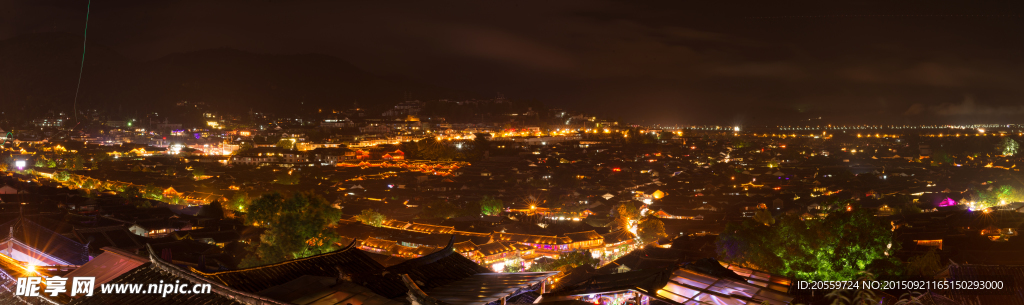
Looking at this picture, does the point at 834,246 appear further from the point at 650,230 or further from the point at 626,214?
the point at 626,214

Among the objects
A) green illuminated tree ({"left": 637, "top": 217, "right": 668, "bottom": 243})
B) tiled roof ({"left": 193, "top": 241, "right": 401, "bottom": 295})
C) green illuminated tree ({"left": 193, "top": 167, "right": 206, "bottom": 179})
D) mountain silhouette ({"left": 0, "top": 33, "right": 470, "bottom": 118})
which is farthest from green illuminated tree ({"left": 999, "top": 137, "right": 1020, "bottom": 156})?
mountain silhouette ({"left": 0, "top": 33, "right": 470, "bottom": 118})

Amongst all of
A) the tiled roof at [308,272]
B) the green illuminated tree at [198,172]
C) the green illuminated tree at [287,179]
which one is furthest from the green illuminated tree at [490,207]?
the green illuminated tree at [198,172]

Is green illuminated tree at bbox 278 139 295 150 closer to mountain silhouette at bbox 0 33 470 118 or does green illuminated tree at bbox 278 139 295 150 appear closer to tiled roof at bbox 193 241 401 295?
mountain silhouette at bbox 0 33 470 118

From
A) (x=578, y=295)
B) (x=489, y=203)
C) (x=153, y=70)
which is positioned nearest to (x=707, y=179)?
(x=489, y=203)

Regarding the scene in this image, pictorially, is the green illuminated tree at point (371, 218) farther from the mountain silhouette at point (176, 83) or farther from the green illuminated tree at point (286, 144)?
the mountain silhouette at point (176, 83)

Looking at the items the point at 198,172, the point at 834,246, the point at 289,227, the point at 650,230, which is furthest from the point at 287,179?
the point at 834,246

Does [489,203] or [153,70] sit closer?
[489,203]

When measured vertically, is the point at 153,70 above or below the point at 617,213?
above

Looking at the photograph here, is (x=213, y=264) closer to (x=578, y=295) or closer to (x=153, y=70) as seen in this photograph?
(x=578, y=295)
